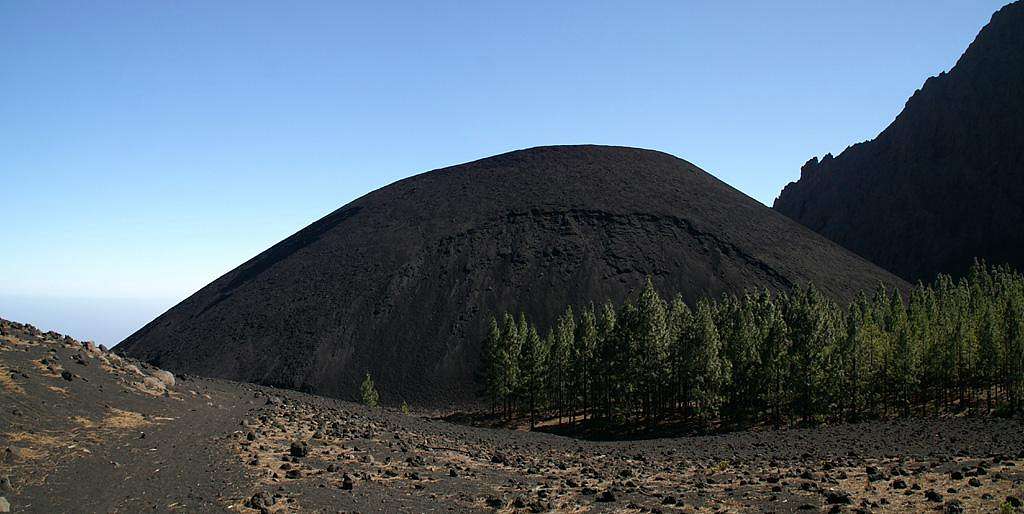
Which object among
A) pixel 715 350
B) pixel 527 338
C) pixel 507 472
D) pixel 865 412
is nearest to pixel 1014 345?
pixel 865 412

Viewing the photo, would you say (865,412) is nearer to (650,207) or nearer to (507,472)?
(507,472)

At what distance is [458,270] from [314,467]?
352ft

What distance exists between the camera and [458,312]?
117875 millimetres

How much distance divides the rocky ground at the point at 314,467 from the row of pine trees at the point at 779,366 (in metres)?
27.8

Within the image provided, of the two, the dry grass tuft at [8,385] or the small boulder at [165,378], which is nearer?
the dry grass tuft at [8,385]

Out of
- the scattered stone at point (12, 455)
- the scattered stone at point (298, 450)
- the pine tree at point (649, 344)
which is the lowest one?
the scattered stone at point (298, 450)

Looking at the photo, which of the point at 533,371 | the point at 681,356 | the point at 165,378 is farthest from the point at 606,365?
the point at 165,378

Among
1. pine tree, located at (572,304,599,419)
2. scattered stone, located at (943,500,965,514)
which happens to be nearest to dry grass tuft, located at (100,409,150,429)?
scattered stone, located at (943,500,965,514)

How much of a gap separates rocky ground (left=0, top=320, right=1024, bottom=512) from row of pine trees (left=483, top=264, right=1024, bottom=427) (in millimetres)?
27803

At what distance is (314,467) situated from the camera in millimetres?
23156

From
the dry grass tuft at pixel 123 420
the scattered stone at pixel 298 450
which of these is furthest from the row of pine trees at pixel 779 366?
the dry grass tuft at pixel 123 420

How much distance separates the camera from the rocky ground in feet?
59.8

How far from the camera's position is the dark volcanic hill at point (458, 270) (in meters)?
109

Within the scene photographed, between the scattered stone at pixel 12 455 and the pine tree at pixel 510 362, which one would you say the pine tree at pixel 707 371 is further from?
the scattered stone at pixel 12 455
